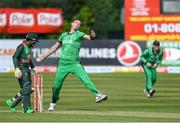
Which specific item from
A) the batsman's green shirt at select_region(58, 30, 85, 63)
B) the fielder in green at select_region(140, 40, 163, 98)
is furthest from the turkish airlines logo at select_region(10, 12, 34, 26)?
the batsman's green shirt at select_region(58, 30, 85, 63)

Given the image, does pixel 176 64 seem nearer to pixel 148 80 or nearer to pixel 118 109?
pixel 148 80

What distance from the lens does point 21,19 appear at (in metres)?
56.4

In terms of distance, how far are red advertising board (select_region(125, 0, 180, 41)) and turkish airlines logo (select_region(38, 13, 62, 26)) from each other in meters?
12.1

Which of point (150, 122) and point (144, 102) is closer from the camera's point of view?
point (150, 122)

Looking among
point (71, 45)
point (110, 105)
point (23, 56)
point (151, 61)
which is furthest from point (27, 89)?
point (151, 61)

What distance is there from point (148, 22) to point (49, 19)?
518 inches

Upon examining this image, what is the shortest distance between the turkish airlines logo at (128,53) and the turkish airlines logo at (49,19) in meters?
13.5

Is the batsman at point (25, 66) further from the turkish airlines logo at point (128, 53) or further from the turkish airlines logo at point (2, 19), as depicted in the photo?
the turkish airlines logo at point (2, 19)

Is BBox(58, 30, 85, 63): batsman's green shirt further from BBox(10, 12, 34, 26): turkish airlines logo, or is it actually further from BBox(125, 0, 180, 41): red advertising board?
BBox(10, 12, 34, 26): turkish airlines logo

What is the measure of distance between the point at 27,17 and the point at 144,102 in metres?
34.2

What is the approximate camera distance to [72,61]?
19.6 m

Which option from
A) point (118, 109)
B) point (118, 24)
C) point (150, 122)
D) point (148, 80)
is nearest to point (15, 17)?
point (148, 80)

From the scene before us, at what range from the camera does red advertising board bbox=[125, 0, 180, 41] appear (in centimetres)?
4581

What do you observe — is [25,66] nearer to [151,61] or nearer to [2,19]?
[151,61]
